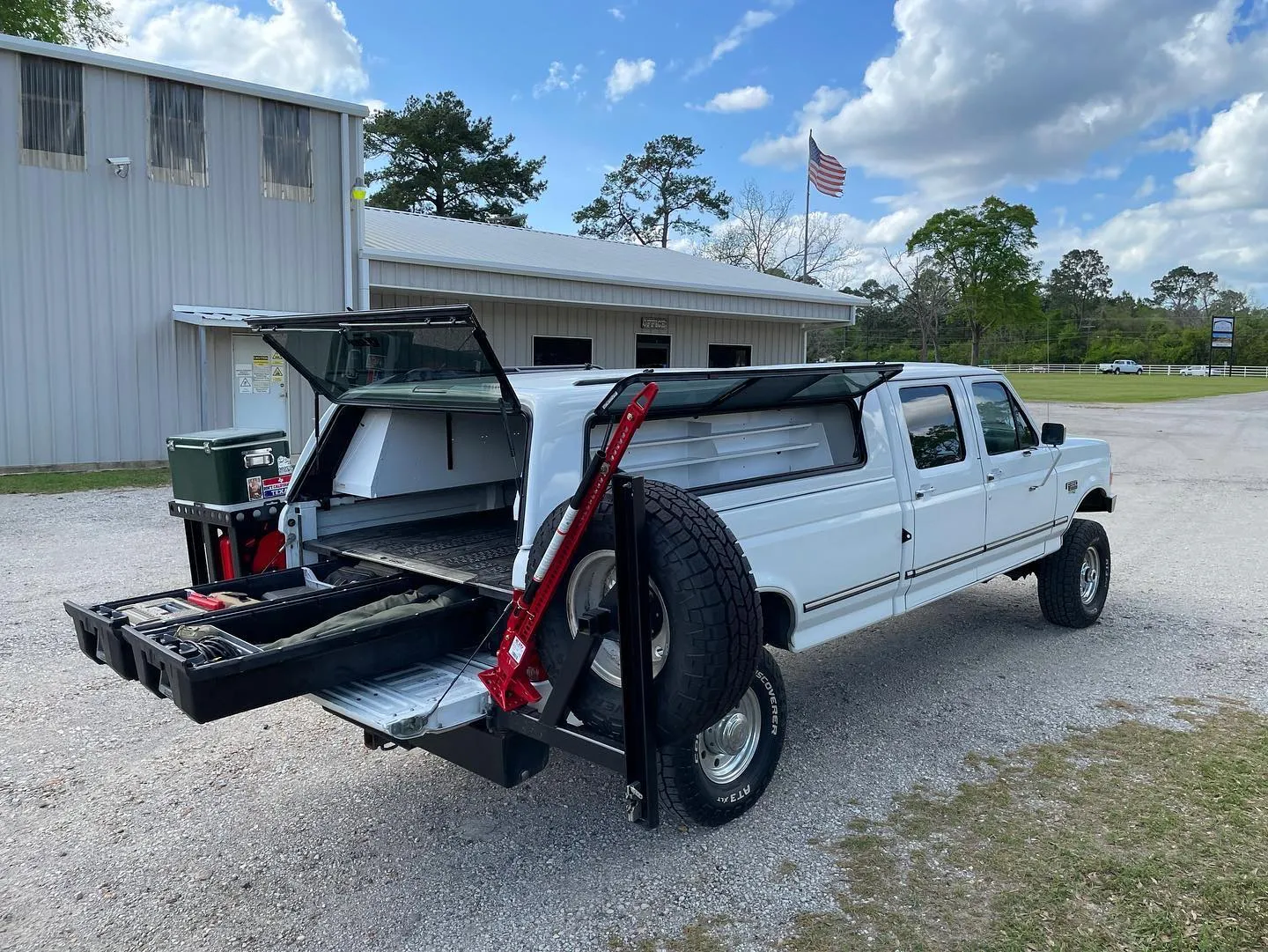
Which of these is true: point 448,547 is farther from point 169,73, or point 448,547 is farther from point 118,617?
point 169,73

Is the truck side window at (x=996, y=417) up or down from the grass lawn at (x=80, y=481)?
up

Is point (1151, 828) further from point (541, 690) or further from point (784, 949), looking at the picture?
point (541, 690)

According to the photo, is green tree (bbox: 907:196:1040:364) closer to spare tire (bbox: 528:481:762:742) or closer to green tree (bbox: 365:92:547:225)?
green tree (bbox: 365:92:547:225)

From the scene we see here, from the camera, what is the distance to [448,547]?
4.34 metres

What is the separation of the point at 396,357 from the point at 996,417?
3.58m

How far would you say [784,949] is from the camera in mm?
2914

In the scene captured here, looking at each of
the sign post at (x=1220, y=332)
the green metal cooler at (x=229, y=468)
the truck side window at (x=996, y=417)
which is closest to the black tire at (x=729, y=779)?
the truck side window at (x=996, y=417)

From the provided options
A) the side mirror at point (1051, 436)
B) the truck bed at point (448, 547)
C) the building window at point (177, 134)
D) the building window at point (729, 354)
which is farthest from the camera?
the building window at point (729, 354)

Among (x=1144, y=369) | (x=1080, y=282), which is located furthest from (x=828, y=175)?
(x=1080, y=282)

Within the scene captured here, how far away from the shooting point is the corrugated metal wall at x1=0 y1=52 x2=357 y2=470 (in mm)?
12836

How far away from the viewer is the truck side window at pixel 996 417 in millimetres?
5496

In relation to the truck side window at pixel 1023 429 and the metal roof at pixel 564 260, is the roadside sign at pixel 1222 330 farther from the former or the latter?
the truck side window at pixel 1023 429

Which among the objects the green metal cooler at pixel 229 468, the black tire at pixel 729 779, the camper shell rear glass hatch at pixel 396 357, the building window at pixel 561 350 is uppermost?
the building window at pixel 561 350

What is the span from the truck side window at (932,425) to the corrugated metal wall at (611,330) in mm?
11748
